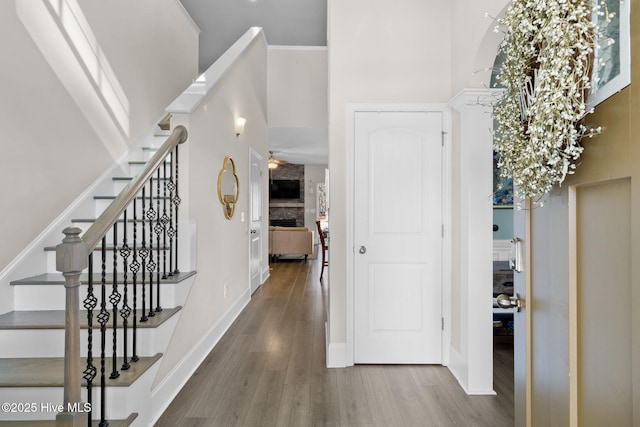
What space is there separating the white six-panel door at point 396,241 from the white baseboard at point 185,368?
1274 mm

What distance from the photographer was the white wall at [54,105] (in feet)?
→ 6.84

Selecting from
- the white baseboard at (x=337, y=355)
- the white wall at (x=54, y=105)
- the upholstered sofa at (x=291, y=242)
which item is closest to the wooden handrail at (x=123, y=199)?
the white wall at (x=54, y=105)

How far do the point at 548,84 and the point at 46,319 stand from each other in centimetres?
255

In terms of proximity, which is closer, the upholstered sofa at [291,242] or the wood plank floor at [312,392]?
the wood plank floor at [312,392]

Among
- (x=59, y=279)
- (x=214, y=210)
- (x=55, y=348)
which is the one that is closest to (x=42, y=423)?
(x=55, y=348)

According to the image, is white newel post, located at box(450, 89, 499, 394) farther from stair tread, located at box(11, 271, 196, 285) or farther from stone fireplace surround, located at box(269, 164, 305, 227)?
stone fireplace surround, located at box(269, 164, 305, 227)

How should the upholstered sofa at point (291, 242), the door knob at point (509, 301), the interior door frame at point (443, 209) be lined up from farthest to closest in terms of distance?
the upholstered sofa at point (291, 242)
the interior door frame at point (443, 209)
the door knob at point (509, 301)

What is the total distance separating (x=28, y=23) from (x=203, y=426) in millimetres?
2799

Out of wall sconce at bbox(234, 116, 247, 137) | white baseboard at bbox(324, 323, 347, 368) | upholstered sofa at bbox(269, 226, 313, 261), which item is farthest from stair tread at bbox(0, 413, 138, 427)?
upholstered sofa at bbox(269, 226, 313, 261)

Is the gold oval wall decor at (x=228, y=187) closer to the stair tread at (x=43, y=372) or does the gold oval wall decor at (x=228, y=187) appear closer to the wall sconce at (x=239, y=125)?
the wall sconce at (x=239, y=125)

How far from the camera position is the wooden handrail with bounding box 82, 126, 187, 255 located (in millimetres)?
1428

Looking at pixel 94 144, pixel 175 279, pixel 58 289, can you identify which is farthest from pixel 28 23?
pixel 175 279

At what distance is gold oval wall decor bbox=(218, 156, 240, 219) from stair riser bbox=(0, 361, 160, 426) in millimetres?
1883

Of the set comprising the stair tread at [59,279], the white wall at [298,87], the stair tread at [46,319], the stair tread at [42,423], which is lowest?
the stair tread at [42,423]
